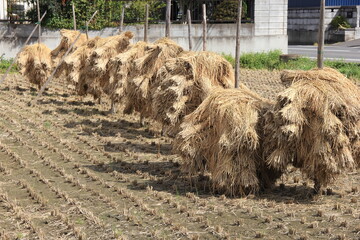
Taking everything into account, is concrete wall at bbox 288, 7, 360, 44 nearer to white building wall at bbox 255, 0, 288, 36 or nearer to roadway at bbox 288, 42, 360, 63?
roadway at bbox 288, 42, 360, 63

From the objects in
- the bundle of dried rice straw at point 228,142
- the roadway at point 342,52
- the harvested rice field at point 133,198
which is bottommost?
the harvested rice field at point 133,198

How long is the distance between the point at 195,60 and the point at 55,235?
4.33m

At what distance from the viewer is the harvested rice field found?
24.0 ft

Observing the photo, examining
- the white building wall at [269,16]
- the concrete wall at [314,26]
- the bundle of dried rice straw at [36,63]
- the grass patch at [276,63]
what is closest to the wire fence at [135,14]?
the white building wall at [269,16]

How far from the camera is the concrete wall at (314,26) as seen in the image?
112 ft

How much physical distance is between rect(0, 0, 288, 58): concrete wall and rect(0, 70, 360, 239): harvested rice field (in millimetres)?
11001

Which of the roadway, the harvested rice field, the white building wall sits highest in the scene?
the white building wall

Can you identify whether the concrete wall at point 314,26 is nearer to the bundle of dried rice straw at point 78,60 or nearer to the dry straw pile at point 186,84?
the bundle of dried rice straw at point 78,60

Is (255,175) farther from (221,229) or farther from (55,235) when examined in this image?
(55,235)

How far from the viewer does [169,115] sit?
10.2 meters

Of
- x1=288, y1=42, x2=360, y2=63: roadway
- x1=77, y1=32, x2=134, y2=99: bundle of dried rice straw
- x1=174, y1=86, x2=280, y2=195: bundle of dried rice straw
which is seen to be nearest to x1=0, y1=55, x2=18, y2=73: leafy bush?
x1=77, y1=32, x2=134, y2=99: bundle of dried rice straw

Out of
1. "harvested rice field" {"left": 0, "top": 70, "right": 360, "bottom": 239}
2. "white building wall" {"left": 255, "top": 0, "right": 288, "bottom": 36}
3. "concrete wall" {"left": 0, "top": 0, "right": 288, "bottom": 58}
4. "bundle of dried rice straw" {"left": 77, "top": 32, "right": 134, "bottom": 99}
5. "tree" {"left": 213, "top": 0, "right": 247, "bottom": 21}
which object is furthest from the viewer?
"tree" {"left": 213, "top": 0, "right": 247, "bottom": 21}

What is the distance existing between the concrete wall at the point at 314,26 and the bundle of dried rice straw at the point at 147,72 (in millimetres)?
22872

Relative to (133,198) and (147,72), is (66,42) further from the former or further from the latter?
(133,198)
